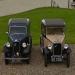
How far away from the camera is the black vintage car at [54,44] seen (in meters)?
20.7

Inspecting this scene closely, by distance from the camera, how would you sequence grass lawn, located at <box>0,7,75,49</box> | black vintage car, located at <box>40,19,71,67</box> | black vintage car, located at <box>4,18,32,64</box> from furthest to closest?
grass lawn, located at <box>0,7,75,49</box>, black vintage car, located at <box>4,18,32,64</box>, black vintage car, located at <box>40,19,71,67</box>

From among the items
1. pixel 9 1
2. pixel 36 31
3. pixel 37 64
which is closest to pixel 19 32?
pixel 37 64

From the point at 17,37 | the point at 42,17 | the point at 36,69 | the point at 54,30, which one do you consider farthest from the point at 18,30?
the point at 42,17

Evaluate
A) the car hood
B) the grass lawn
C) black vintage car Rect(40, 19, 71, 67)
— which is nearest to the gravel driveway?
black vintage car Rect(40, 19, 71, 67)

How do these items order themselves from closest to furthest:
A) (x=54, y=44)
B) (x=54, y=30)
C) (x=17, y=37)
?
(x=54, y=44) < (x=17, y=37) < (x=54, y=30)

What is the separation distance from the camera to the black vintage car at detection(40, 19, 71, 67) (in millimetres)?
20734

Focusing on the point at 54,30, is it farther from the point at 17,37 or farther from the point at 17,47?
the point at 17,47

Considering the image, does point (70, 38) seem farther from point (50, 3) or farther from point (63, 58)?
point (50, 3)

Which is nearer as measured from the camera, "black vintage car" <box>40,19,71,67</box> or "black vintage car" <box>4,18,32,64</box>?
"black vintage car" <box>40,19,71,67</box>

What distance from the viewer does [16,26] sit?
2236 centimetres

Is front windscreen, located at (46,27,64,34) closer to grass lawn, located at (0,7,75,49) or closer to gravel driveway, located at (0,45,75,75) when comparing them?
gravel driveway, located at (0,45,75,75)

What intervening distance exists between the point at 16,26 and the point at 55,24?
1.96 m

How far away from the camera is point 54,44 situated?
68.1ft

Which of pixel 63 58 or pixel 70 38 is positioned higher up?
Result: pixel 63 58
